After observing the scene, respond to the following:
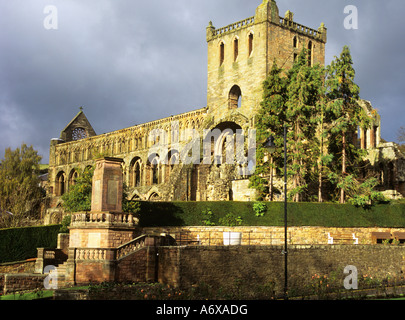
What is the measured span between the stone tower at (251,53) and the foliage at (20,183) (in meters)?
21.7

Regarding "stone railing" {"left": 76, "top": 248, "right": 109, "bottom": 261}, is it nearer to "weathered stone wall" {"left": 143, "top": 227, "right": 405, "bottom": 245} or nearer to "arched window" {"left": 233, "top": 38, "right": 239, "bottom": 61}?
"weathered stone wall" {"left": 143, "top": 227, "right": 405, "bottom": 245}

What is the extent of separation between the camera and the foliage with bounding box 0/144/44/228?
5862cm

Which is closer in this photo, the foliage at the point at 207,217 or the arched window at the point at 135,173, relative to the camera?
the foliage at the point at 207,217

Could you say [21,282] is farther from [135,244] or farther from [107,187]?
[107,187]

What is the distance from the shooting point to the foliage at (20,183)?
192ft

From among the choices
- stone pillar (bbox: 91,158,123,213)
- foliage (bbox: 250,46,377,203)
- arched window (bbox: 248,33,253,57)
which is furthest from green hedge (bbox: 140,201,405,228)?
arched window (bbox: 248,33,253,57)

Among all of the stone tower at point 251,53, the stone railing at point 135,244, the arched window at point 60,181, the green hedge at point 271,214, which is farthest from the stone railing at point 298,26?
the arched window at point 60,181

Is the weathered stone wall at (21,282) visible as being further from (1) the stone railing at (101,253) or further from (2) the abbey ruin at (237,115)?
(2) the abbey ruin at (237,115)

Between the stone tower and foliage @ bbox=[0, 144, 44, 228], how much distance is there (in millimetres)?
21721

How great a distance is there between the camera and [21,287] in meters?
24.7

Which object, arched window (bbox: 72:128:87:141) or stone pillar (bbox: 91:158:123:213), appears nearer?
stone pillar (bbox: 91:158:123:213)
